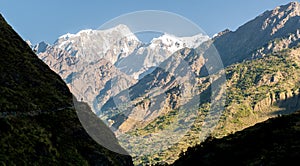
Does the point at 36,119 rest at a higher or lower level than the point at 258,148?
higher

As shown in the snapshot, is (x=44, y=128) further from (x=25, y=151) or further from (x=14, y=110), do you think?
(x=25, y=151)

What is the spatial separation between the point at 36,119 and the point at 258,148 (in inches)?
3528

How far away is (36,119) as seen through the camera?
11712 cm

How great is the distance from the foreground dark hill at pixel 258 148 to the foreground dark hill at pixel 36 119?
162 feet

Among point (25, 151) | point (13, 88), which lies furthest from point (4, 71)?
point (25, 151)

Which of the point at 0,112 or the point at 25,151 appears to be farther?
A: the point at 0,112

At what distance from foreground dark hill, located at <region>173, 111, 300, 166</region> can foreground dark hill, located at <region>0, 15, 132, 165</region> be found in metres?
49.3

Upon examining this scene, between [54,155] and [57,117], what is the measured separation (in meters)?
30.1

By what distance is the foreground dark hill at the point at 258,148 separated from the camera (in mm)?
39312

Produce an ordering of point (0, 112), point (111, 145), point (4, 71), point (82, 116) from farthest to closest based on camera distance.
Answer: point (82, 116)
point (111, 145)
point (4, 71)
point (0, 112)

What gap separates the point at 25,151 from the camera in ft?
301

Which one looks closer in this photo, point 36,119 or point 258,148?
point 258,148

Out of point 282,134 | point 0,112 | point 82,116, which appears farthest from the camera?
point 82,116

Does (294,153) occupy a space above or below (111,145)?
below
